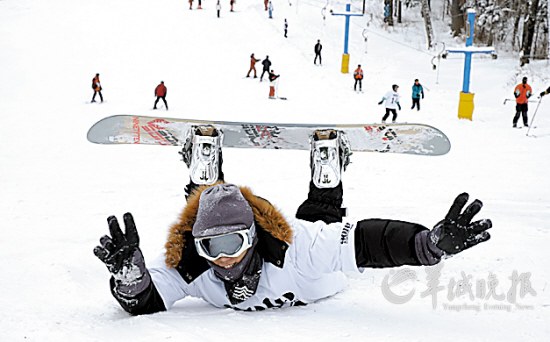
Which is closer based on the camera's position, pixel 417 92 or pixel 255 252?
pixel 255 252

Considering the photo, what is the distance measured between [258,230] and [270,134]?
2.93m

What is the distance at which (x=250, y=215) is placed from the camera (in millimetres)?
2889

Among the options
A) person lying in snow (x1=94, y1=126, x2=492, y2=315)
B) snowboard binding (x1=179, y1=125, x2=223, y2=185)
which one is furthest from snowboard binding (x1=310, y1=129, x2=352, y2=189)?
person lying in snow (x1=94, y1=126, x2=492, y2=315)

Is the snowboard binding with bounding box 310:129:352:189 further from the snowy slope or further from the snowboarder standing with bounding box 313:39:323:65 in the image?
the snowboarder standing with bounding box 313:39:323:65

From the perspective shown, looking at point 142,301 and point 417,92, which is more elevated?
point 417,92

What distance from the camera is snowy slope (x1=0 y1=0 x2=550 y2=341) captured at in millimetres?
2848

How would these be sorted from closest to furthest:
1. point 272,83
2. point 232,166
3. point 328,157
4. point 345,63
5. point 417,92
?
point 328,157, point 232,166, point 417,92, point 272,83, point 345,63

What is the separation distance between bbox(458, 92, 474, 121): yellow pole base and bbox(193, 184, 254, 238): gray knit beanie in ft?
45.1

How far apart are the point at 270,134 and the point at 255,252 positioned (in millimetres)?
2996

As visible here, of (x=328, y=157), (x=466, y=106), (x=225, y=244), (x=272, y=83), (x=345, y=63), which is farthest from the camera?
(x=345, y=63)

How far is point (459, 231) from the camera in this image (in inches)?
101

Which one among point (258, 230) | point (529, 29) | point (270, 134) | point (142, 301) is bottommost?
point (142, 301)

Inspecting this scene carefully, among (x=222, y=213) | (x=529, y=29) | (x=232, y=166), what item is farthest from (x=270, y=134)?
(x=529, y=29)

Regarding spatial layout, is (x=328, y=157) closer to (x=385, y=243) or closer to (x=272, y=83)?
(x=385, y=243)
